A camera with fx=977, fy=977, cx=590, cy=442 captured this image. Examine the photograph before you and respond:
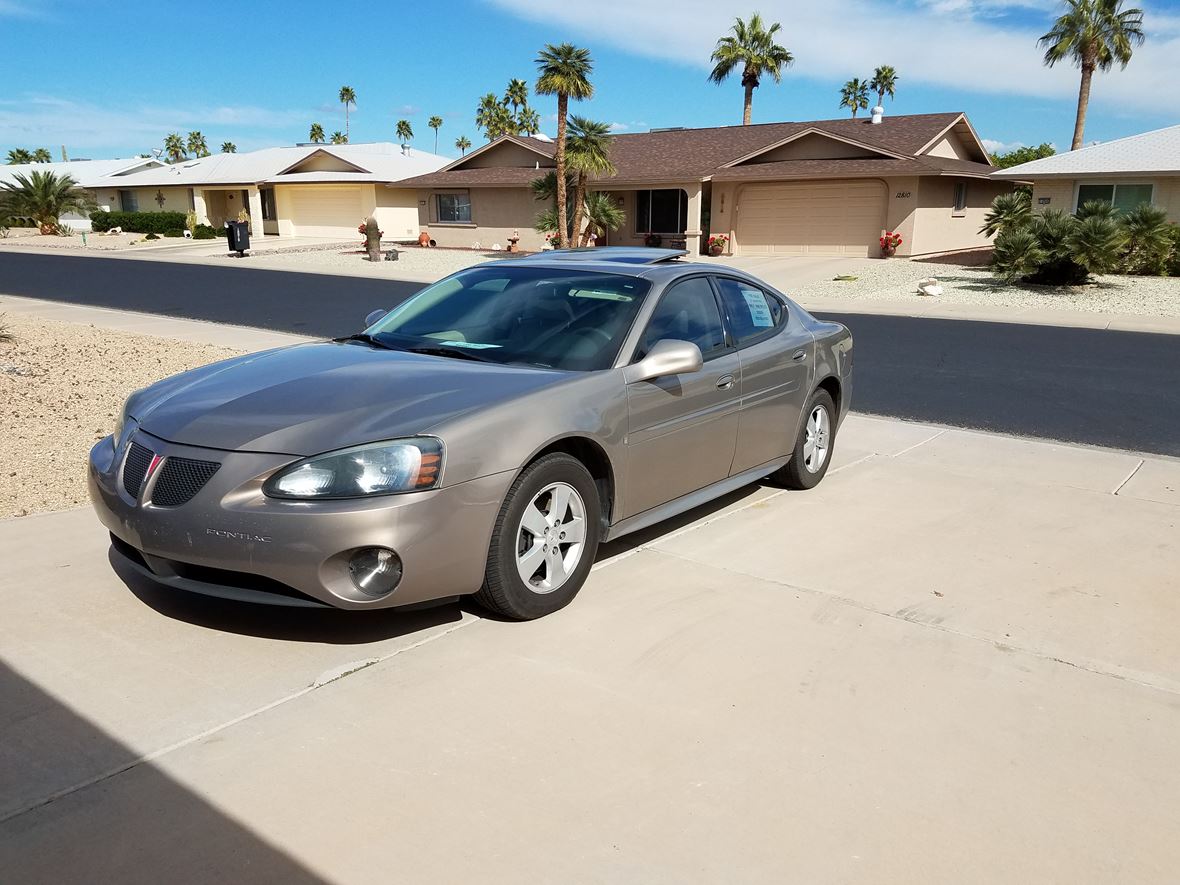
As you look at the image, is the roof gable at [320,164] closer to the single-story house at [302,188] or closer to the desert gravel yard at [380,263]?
the single-story house at [302,188]

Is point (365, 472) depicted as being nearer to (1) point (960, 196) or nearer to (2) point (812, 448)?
(2) point (812, 448)

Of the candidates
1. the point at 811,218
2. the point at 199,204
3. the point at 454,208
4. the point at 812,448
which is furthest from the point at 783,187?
the point at 199,204

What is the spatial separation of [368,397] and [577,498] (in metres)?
1.04

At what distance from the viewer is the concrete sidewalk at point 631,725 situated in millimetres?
2848

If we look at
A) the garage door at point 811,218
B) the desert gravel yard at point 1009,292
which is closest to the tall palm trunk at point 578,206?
the garage door at point 811,218

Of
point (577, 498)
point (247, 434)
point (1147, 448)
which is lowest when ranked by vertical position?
point (1147, 448)

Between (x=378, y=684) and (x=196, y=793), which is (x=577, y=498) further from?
(x=196, y=793)

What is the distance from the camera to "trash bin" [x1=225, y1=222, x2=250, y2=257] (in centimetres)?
3503

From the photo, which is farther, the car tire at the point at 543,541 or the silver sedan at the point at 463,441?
the car tire at the point at 543,541

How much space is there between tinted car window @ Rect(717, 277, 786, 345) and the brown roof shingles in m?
24.6

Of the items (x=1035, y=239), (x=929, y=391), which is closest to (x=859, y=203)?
(x=1035, y=239)

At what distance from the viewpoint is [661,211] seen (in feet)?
117

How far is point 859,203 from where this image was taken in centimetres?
3069

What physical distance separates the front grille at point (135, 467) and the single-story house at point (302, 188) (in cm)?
3956
